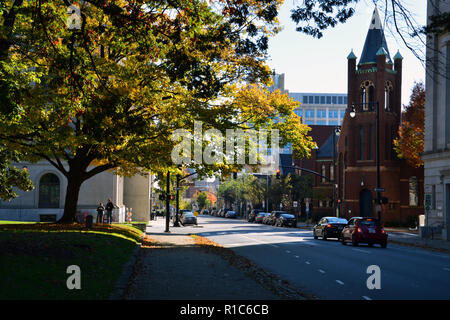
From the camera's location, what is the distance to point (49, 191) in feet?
154

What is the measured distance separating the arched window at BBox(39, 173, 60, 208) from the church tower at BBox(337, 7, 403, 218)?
1342 inches

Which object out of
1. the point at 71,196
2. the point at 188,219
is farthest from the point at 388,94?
the point at 71,196

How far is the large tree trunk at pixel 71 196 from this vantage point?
27.7 meters

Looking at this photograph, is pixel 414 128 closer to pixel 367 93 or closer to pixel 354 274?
pixel 367 93

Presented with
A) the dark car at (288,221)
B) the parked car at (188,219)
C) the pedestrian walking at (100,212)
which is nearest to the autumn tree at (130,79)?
the pedestrian walking at (100,212)

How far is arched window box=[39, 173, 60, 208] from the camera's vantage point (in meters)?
Answer: 46.8

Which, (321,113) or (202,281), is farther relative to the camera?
(321,113)

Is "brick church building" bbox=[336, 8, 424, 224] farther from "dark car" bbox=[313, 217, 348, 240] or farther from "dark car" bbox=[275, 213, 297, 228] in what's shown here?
"dark car" bbox=[313, 217, 348, 240]

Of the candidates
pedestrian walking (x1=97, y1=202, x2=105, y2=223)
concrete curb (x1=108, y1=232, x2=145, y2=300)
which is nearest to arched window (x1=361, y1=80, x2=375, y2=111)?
pedestrian walking (x1=97, y1=202, x2=105, y2=223)

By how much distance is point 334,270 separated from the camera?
15477 millimetres

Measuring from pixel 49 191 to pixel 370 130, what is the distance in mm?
37846

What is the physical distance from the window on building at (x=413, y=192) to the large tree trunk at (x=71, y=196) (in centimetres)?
4661

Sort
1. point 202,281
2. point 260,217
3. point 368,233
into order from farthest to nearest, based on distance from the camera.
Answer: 1. point 260,217
2. point 368,233
3. point 202,281

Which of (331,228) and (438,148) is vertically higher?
(438,148)
